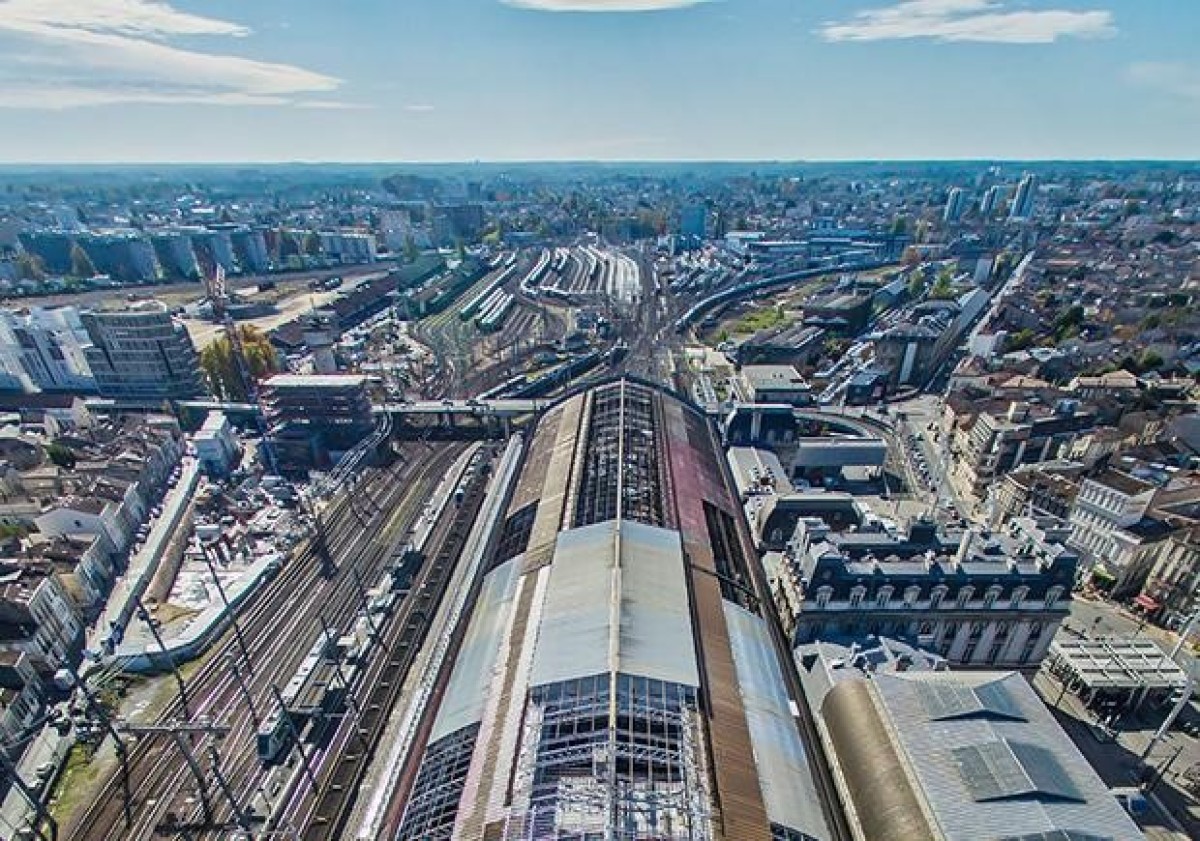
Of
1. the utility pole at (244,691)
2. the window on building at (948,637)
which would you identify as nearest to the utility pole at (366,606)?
the utility pole at (244,691)

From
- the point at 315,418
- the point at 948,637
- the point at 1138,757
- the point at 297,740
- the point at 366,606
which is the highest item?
the point at 315,418

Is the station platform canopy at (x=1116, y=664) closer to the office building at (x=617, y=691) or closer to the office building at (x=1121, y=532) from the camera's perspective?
the office building at (x=1121, y=532)

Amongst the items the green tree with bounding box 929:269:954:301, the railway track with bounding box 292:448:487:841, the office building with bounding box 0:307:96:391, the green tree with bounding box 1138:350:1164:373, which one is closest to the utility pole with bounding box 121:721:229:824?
the railway track with bounding box 292:448:487:841

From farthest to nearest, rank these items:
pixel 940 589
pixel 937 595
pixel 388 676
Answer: pixel 388 676 → pixel 937 595 → pixel 940 589

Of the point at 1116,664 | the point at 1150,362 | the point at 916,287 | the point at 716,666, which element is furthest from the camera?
the point at 916,287

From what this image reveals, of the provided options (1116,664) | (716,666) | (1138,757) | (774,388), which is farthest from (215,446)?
(1138,757)

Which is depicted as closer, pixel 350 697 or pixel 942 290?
pixel 350 697

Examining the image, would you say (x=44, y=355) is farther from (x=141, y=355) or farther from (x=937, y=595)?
(x=937, y=595)
